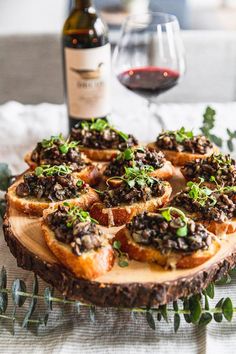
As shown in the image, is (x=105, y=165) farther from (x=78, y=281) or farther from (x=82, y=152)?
(x=78, y=281)

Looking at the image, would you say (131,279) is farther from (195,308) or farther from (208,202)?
(208,202)

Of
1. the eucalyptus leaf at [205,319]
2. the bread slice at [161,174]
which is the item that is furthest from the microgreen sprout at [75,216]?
the eucalyptus leaf at [205,319]

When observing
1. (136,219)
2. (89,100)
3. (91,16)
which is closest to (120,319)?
(136,219)

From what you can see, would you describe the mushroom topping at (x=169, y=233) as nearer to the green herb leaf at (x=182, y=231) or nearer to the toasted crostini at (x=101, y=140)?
the green herb leaf at (x=182, y=231)

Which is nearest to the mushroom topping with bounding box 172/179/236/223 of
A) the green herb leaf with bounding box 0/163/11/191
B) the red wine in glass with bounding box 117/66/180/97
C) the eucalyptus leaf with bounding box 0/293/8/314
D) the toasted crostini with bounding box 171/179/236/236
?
the toasted crostini with bounding box 171/179/236/236

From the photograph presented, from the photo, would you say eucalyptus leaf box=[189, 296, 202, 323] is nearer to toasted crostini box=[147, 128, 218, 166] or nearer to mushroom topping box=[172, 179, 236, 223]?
mushroom topping box=[172, 179, 236, 223]
